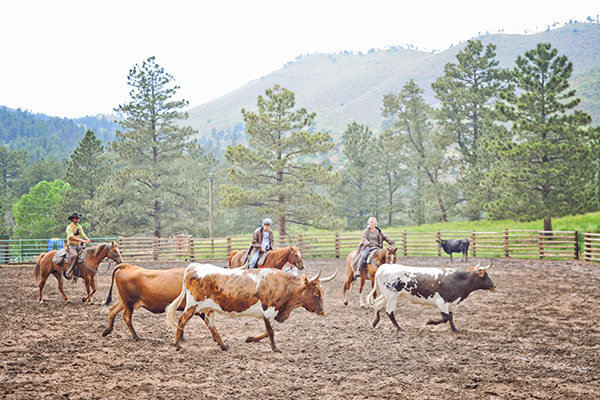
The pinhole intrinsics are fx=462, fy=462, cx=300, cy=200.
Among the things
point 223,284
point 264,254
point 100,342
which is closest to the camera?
point 223,284

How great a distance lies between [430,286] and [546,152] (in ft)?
58.9

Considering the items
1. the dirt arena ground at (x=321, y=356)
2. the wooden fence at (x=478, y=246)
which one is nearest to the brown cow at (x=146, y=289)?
the dirt arena ground at (x=321, y=356)

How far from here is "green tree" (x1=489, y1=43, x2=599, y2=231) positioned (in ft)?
74.2

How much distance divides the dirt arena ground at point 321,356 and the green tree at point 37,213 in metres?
38.6

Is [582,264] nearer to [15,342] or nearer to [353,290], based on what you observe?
[353,290]

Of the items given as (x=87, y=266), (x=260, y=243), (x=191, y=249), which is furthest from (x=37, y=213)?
(x=260, y=243)

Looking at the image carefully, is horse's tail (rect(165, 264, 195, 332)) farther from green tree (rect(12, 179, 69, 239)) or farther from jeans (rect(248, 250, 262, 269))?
green tree (rect(12, 179, 69, 239))

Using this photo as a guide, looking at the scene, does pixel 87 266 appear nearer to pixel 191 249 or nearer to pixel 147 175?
pixel 191 249

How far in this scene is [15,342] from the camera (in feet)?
26.0

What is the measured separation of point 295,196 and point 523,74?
47.0 feet

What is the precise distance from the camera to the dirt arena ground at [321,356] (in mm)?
5648

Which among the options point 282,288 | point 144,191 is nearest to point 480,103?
point 144,191

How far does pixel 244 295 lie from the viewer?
7254mm

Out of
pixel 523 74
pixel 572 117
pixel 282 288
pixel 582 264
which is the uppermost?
pixel 523 74
